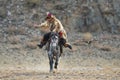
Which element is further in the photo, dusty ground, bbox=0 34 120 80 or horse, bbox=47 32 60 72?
dusty ground, bbox=0 34 120 80

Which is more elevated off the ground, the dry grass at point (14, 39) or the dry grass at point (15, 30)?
the dry grass at point (15, 30)

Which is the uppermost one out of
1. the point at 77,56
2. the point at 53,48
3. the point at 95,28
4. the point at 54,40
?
the point at 54,40

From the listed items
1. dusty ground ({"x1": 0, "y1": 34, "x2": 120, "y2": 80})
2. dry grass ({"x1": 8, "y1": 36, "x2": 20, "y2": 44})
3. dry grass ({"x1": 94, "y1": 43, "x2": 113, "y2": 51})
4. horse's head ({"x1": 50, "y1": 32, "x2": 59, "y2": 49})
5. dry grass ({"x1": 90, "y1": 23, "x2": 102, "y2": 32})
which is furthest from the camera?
dry grass ({"x1": 90, "y1": 23, "x2": 102, "y2": 32})

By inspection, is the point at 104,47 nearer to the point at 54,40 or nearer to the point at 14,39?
the point at 14,39

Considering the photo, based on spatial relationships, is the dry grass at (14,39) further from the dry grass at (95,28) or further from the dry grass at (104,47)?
the dry grass at (95,28)

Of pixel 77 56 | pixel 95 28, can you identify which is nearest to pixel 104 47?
pixel 77 56

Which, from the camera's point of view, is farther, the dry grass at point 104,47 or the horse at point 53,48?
the dry grass at point 104,47

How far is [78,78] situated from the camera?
14.2m

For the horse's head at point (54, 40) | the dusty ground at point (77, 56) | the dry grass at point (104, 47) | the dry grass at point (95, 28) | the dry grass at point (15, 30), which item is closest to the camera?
the horse's head at point (54, 40)

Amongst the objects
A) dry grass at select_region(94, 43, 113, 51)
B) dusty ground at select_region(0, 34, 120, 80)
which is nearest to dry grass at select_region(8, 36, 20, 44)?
dusty ground at select_region(0, 34, 120, 80)

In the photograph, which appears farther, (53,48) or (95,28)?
(95,28)

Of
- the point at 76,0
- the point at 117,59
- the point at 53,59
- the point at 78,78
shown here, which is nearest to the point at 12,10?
the point at 76,0

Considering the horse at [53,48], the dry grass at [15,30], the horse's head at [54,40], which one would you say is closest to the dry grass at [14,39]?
the dry grass at [15,30]

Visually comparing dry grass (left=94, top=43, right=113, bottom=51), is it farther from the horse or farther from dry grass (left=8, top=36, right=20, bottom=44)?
the horse
